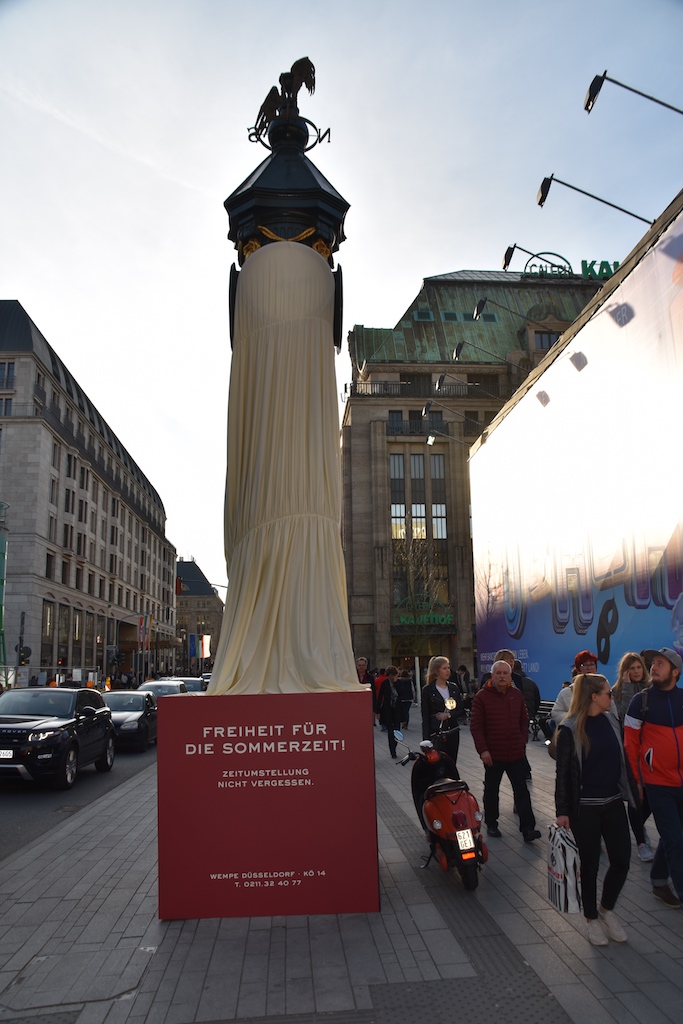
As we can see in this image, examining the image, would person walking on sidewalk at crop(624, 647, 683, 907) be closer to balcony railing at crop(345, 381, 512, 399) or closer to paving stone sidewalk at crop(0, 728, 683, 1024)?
paving stone sidewalk at crop(0, 728, 683, 1024)

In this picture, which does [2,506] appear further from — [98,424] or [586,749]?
[586,749]

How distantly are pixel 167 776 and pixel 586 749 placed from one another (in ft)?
9.13

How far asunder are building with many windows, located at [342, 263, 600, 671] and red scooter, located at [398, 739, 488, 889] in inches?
1593

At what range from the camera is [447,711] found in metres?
8.07

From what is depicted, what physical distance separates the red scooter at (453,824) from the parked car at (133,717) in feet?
38.7

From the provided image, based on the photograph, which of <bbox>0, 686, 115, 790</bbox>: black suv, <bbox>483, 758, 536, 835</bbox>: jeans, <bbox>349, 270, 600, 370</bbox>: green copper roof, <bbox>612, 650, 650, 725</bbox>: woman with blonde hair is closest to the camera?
<bbox>612, 650, 650, 725</bbox>: woman with blonde hair

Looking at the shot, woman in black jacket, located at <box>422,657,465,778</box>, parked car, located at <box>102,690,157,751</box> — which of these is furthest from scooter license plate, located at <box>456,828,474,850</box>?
parked car, located at <box>102,690,157,751</box>

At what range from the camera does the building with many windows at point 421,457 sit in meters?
50.1

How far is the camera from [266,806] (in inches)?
210

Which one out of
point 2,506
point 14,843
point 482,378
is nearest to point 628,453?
point 14,843

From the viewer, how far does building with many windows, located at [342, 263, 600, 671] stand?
1973 inches

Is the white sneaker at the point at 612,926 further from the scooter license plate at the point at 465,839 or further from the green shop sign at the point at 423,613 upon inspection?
the green shop sign at the point at 423,613

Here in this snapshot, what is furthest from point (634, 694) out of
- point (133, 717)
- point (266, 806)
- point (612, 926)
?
point (133, 717)

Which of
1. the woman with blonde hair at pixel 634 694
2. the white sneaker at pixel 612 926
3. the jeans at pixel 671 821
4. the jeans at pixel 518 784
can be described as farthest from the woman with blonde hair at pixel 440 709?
the white sneaker at pixel 612 926
